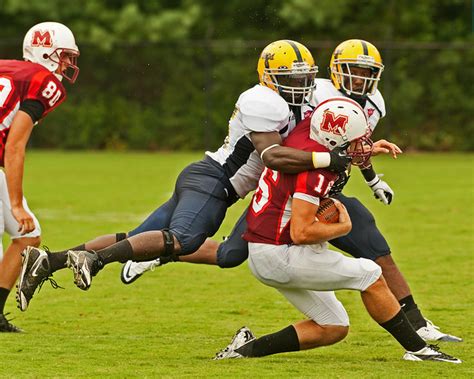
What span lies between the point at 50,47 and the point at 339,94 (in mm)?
1729

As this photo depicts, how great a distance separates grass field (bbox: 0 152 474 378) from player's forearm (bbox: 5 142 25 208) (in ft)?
2.75

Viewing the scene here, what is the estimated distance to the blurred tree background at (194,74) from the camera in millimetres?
23656

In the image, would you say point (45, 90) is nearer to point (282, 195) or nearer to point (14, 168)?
point (14, 168)

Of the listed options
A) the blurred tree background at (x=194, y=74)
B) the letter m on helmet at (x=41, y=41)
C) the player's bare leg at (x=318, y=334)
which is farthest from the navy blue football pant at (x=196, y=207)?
the blurred tree background at (x=194, y=74)

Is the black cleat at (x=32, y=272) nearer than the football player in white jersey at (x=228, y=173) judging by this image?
No

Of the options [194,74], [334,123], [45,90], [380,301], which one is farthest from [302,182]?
[194,74]

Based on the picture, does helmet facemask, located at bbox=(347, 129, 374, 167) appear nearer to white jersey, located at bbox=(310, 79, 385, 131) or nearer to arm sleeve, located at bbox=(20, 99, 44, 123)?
white jersey, located at bbox=(310, 79, 385, 131)

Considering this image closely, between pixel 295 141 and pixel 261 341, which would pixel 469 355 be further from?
pixel 295 141

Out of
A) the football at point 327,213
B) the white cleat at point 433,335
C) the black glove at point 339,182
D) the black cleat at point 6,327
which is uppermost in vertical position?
the black glove at point 339,182

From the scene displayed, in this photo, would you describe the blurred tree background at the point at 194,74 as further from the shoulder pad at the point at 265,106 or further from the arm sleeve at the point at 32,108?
the shoulder pad at the point at 265,106

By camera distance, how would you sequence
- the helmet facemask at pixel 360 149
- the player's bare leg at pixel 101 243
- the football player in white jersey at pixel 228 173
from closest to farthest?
the helmet facemask at pixel 360 149 → the football player in white jersey at pixel 228 173 → the player's bare leg at pixel 101 243

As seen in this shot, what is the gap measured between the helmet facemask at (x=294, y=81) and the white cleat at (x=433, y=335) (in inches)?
59.2

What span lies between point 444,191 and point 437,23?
13.2 metres

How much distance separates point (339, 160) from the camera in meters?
5.43
